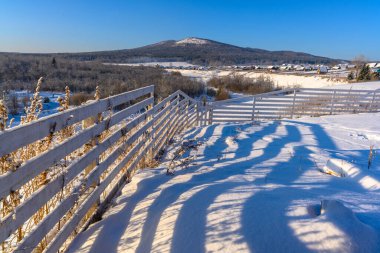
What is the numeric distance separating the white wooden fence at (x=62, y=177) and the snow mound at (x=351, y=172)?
3.26 metres

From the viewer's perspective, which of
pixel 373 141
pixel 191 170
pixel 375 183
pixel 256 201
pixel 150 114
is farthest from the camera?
pixel 373 141

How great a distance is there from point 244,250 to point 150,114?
4.41m

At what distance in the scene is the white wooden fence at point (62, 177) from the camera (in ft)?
6.48

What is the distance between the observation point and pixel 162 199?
135 inches

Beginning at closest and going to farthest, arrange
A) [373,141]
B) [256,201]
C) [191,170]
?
[256,201]
[191,170]
[373,141]

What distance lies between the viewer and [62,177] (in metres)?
2.59

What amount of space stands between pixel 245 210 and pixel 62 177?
1.61 meters

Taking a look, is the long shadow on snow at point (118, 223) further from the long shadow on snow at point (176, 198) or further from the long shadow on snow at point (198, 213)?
the long shadow on snow at point (198, 213)

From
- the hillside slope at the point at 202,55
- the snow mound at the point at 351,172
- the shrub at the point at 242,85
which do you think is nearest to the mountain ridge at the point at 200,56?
the hillside slope at the point at 202,55

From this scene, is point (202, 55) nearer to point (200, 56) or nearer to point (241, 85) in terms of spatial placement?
point (200, 56)

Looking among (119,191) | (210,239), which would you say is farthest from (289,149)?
(210,239)

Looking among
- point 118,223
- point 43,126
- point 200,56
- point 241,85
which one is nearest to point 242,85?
point 241,85

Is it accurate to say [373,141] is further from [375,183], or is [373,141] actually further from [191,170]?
[191,170]

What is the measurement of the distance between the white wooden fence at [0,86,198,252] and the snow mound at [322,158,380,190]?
3262 mm
